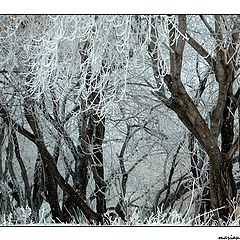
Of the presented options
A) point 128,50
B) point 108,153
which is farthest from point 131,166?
point 128,50

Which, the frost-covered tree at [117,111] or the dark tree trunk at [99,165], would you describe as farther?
the dark tree trunk at [99,165]

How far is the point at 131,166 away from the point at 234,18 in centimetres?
142

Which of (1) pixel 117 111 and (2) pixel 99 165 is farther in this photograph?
(2) pixel 99 165

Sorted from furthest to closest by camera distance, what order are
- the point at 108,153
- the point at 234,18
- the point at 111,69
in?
the point at 108,153
the point at 111,69
the point at 234,18

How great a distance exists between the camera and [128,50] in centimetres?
247

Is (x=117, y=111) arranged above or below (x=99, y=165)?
above

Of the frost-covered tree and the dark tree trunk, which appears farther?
the dark tree trunk
